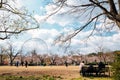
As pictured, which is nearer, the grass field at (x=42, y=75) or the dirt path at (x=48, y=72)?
the grass field at (x=42, y=75)

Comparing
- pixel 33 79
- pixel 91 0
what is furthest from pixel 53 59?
pixel 91 0

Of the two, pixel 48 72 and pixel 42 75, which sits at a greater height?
pixel 48 72

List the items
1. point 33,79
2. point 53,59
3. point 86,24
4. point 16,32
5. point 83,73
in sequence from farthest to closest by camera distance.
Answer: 1. point 53,59
2. point 16,32
3. point 83,73
4. point 33,79
5. point 86,24

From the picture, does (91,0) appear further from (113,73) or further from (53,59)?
(53,59)

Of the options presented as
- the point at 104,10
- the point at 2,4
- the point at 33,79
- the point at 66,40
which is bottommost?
the point at 33,79

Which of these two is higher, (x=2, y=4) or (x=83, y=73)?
(x=2, y=4)

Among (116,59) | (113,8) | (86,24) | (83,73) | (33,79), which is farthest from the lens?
(83,73)

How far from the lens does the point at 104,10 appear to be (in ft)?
55.1

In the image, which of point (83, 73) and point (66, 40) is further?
point (83, 73)

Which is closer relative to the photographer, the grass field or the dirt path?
the grass field

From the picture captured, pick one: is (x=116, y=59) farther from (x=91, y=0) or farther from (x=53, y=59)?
(x=53, y=59)

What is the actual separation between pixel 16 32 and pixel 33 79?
12295 mm

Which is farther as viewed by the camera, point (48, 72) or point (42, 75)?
point (48, 72)

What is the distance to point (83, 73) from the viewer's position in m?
33.6
